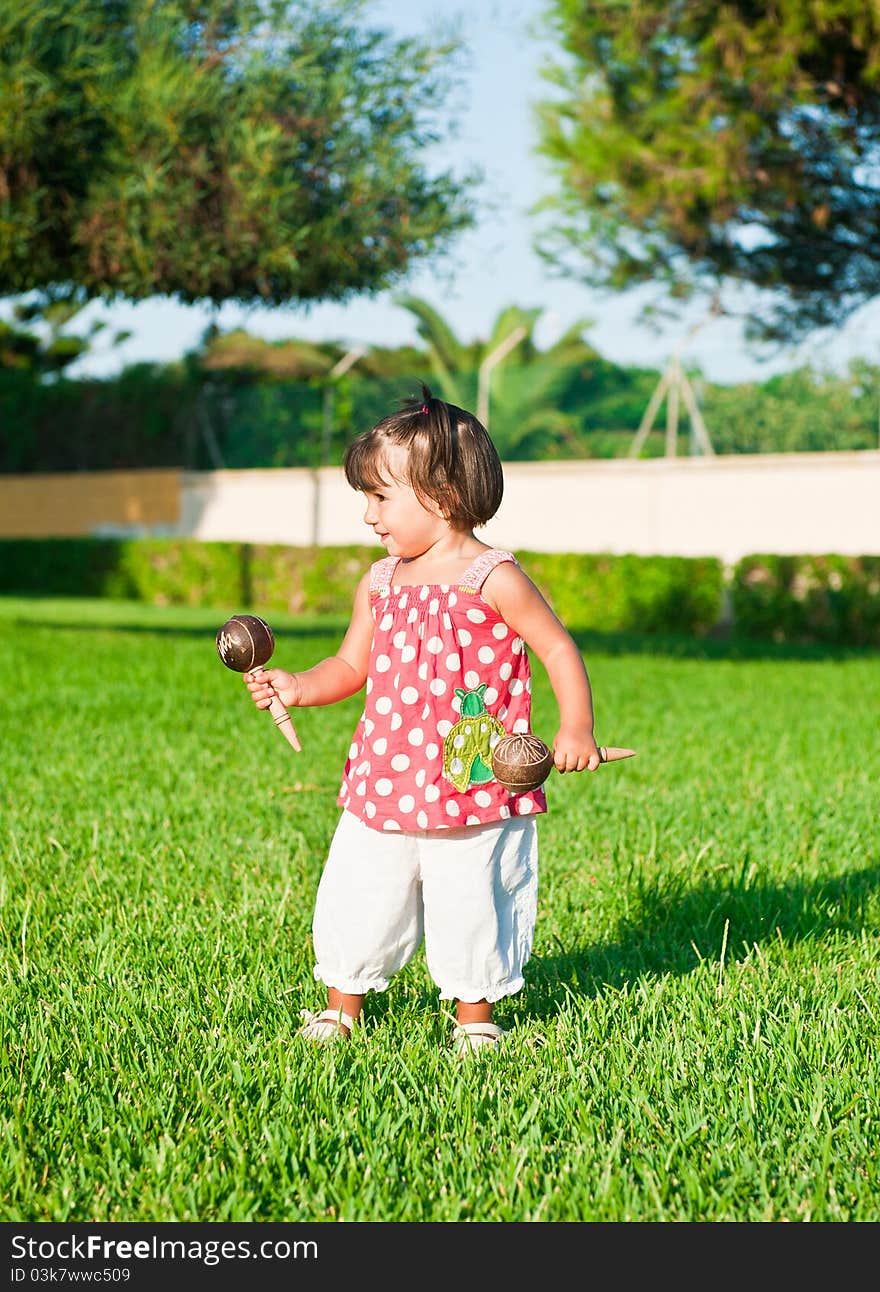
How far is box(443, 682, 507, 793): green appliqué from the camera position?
272 centimetres

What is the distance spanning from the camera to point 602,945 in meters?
3.54

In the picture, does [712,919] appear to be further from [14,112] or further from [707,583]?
[707,583]

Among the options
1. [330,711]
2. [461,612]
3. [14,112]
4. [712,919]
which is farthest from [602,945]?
[14,112]

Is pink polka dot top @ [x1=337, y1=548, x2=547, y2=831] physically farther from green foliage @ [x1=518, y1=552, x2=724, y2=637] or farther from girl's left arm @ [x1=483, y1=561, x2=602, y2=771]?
green foliage @ [x1=518, y1=552, x2=724, y2=637]

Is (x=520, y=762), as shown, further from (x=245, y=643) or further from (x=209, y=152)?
(x=209, y=152)

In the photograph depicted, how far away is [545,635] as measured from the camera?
9.11 ft

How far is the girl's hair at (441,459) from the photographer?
2779 mm

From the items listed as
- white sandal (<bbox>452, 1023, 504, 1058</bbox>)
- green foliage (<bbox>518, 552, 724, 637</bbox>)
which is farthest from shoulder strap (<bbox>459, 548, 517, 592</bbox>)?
green foliage (<bbox>518, 552, 724, 637</bbox>)

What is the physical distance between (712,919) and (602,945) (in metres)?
0.36

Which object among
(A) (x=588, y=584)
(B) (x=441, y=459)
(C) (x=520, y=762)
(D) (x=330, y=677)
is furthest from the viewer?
(A) (x=588, y=584)

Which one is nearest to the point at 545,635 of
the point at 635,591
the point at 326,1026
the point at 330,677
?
the point at 330,677

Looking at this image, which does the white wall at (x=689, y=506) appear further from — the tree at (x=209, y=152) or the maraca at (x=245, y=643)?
the maraca at (x=245, y=643)

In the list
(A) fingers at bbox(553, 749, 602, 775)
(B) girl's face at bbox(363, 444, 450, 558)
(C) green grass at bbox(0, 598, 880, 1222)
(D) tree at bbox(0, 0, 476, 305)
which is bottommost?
(C) green grass at bbox(0, 598, 880, 1222)

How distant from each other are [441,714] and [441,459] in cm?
53
